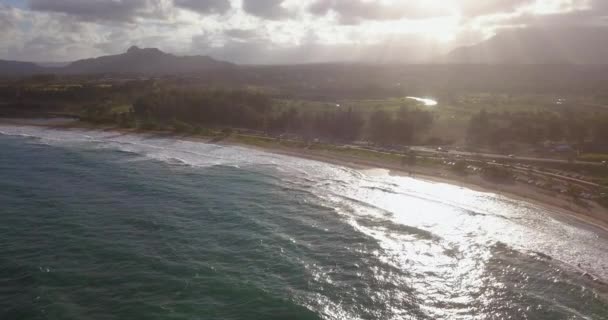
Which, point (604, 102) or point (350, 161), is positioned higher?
point (604, 102)

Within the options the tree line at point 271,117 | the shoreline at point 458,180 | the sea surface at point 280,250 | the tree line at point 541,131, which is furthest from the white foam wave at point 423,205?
the tree line at point 541,131

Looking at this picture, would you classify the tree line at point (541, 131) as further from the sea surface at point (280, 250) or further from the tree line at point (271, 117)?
the sea surface at point (280, 250)

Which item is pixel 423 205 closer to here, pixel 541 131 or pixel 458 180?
pixel 458 180

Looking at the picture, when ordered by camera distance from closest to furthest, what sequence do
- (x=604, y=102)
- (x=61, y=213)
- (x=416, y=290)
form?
(x=416, y=290) → (x=61, y=213) → (x=604, y=102)

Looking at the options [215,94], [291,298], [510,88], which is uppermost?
[510,88]

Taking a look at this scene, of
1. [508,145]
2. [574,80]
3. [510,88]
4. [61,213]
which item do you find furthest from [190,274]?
[574,80]

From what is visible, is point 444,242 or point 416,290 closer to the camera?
point 416,290

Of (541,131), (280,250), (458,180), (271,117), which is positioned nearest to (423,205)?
(458,180)

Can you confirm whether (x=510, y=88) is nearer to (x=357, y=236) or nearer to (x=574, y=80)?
(x=574, y=80)
